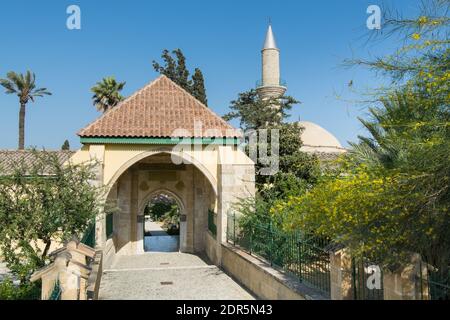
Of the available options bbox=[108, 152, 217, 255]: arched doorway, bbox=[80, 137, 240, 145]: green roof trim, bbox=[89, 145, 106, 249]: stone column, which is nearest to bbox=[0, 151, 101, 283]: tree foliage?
bbox=[89, 145, 106, 249]: stone column

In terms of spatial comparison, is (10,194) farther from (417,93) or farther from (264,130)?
A: (264,130)

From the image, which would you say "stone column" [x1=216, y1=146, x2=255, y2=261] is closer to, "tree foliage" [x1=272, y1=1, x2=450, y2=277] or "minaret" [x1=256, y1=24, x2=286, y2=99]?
"tree foliage" [x1=272, y1=1, x2=450, y2=277]

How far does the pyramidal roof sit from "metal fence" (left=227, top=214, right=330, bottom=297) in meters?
4.16

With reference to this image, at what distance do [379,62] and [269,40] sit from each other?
1057 inches

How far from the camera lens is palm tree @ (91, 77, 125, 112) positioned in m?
32.4

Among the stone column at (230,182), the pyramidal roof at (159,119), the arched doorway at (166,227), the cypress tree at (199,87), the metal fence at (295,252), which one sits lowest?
the arched doorway at (166,227)

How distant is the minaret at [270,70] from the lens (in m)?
29.3

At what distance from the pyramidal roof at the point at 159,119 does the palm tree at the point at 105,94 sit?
18.6m

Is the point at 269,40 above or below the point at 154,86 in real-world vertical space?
above

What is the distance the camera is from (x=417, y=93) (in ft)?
15.8

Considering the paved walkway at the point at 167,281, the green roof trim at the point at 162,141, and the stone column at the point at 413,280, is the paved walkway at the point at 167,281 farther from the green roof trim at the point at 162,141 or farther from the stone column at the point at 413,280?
the stone column at the point at 413,280

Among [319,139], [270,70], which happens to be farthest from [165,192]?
[319,139]

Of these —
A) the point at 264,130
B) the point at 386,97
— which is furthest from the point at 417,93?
the point at 264,130

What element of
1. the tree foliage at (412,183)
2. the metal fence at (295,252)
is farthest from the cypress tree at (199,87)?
the tree foliage at (412,183)
